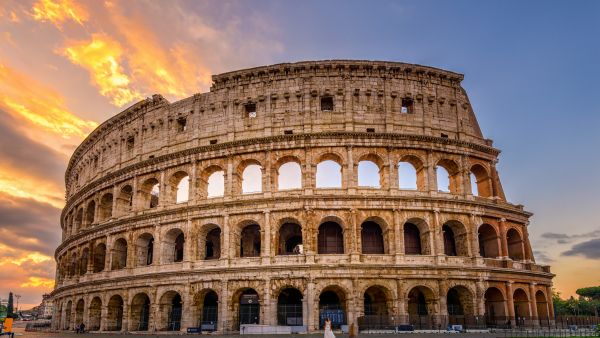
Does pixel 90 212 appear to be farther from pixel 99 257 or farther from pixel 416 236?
pixel 416 236

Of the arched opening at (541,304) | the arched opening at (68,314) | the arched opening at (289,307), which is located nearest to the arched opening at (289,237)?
the arched opening at (289,307)

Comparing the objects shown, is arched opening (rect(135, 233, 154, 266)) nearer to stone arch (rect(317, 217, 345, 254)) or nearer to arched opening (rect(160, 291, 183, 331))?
arched opening (rect(160, 291, 183, 331))

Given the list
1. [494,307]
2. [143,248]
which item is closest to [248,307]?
[143,248]

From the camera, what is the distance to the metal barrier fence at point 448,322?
26297 mm

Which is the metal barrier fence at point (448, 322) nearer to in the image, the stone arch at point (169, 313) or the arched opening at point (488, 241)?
the arched opening at point (488, 241)

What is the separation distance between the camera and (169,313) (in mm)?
31141

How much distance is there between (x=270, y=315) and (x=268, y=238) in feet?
14.4

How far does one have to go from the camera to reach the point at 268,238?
28.7 metres

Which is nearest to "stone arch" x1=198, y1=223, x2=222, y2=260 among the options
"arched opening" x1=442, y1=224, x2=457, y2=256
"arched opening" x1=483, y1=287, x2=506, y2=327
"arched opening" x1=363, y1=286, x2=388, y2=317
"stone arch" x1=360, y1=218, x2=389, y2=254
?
"stone arch" x1=360, y1=218, x2=389, y2=254

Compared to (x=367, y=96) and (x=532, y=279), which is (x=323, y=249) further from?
(x=532, y=279)

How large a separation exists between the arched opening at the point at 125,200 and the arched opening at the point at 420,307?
2124cm

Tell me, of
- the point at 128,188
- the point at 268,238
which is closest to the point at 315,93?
the point at 268,238

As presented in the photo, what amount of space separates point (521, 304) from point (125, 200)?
94.6 ft

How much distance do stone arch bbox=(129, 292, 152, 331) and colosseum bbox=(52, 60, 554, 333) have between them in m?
0.08
